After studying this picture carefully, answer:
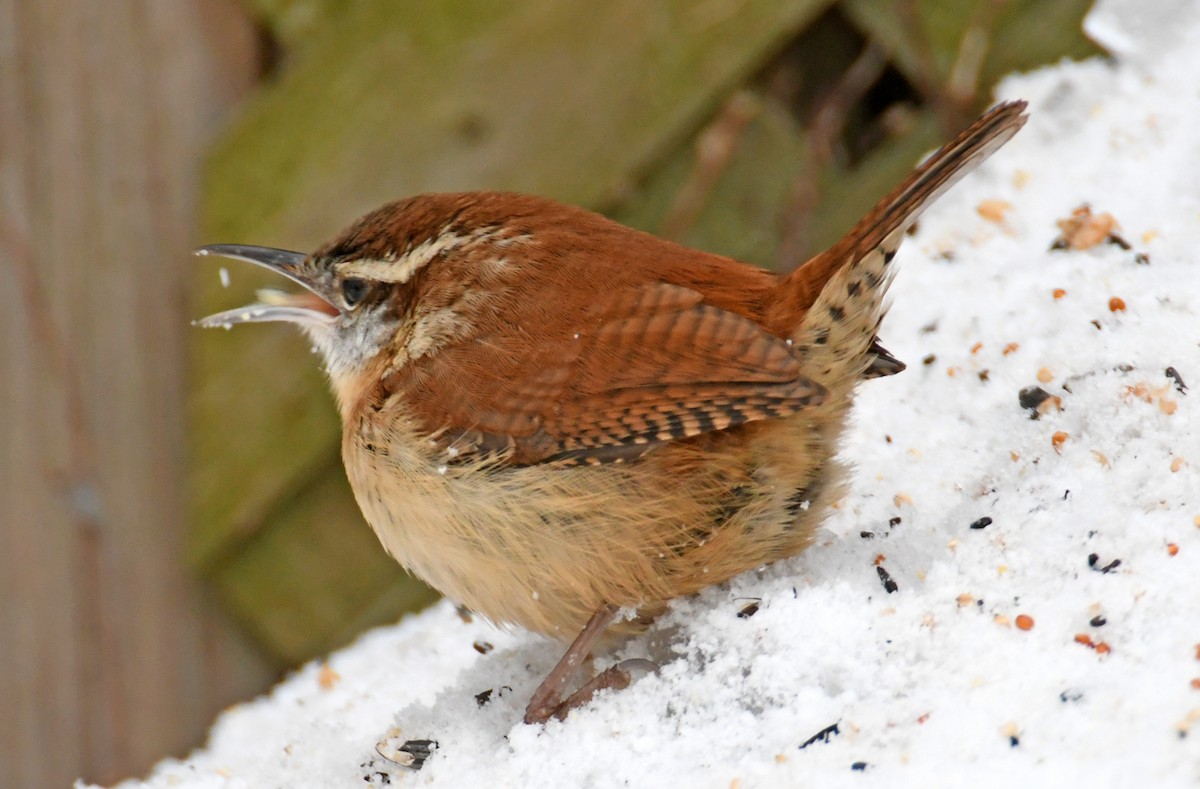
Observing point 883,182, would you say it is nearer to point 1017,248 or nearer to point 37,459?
point 1017,248

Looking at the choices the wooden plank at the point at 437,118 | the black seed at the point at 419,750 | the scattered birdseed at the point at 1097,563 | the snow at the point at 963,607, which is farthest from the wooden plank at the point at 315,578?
the scattered birdseed at the point at 1097,563

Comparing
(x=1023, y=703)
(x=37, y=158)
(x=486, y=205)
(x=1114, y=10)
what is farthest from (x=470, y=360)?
(x=1114, y=10)

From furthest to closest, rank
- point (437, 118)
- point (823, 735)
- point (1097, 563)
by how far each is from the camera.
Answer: point (437, 118) < point (1097, 563) < point (823, 735)

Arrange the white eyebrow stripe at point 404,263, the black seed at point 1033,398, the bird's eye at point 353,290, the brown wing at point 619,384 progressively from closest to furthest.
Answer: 1. the brown wing at point 619,384
2. the black seed at point 1033,398
3. the white eyebrow stripe at point 404,263
4. the bird's eye at point 353,290

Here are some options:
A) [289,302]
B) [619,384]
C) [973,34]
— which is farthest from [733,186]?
[619,384]

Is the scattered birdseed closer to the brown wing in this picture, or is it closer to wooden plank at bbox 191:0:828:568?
the brown wing

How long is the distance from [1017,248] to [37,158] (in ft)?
8.57

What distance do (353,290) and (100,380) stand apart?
1126 mm

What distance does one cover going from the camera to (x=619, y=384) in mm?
2221

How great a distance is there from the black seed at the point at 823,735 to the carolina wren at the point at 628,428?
460mm

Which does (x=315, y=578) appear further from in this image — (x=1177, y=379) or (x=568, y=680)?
(x=1177, y=379)

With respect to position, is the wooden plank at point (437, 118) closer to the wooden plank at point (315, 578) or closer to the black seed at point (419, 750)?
the wooden plank at point (315, 578)

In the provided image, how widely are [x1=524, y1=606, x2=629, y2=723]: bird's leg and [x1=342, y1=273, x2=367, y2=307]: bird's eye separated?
0.99 metres

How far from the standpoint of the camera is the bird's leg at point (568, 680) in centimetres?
215
